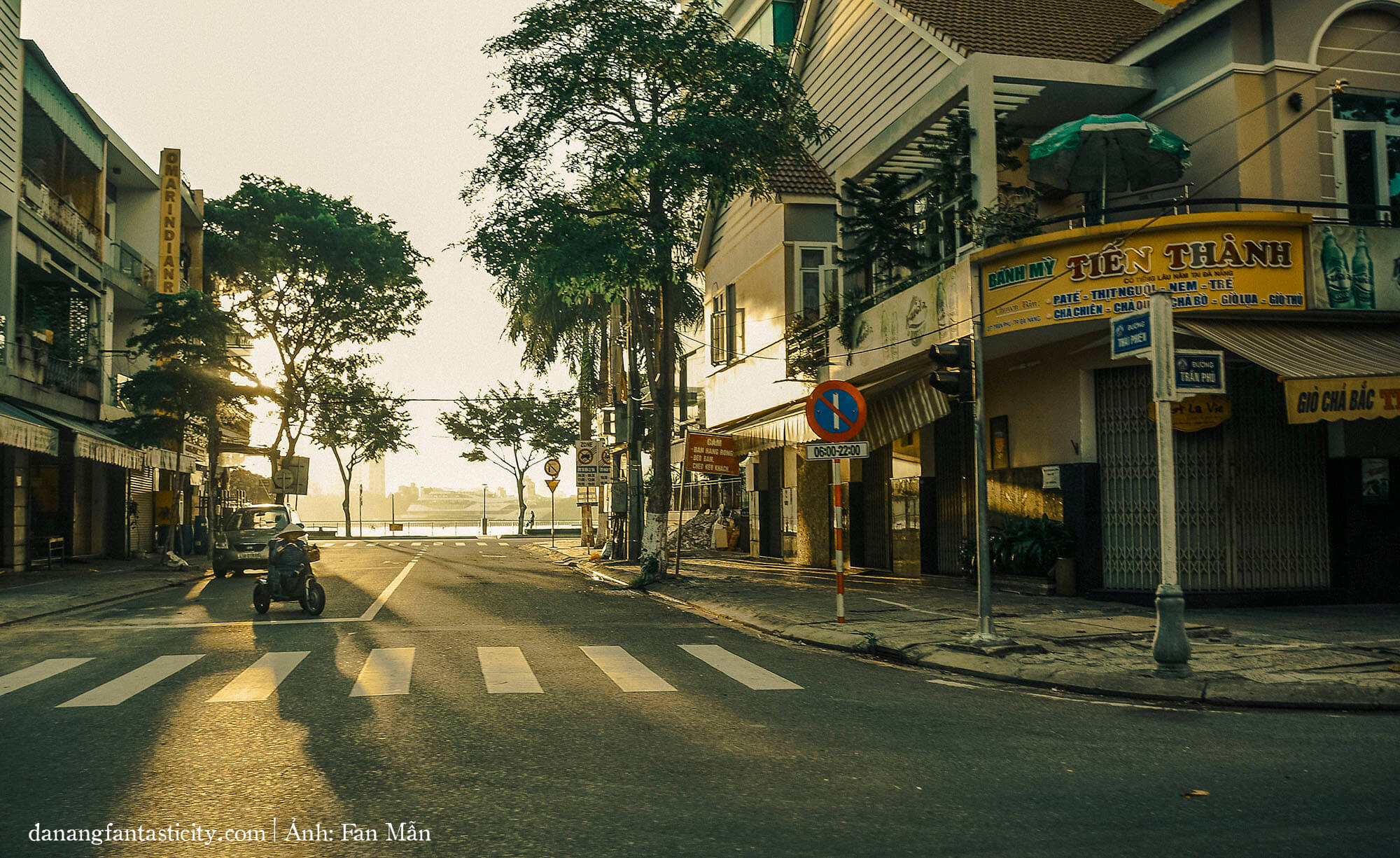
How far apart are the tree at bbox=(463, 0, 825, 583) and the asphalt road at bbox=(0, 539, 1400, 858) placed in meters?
10.6

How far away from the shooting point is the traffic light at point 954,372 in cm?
1094

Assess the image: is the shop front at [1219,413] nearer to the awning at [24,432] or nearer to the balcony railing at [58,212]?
the awning at [24,432]

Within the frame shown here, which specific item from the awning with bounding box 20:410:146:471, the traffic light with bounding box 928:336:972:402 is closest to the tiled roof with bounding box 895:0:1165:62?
the traffic light with bounding box 928:336:972:402

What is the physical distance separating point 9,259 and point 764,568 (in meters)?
17.8

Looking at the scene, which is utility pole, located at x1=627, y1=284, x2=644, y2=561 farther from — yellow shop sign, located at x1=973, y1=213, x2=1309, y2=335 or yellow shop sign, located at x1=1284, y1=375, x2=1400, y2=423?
yellow shop sign, located at x1=1284, y1=375, x2=1400, y2=423

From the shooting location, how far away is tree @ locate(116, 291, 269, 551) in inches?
1054

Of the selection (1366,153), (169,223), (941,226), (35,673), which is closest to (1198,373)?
(1366,153)

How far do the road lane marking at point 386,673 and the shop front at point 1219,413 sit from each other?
352 inches

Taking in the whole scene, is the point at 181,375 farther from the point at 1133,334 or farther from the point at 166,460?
the point at 1133,334

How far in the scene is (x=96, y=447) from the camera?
2402 cm

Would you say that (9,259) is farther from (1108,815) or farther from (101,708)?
(1108,815)

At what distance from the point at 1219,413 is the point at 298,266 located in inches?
1309

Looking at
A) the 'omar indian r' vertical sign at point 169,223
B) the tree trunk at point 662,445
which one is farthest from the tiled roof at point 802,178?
the 'omar indian r' vertical sign at point 169,223

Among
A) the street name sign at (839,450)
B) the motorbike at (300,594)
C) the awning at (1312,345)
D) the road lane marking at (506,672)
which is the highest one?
the awning at (1312,345)
